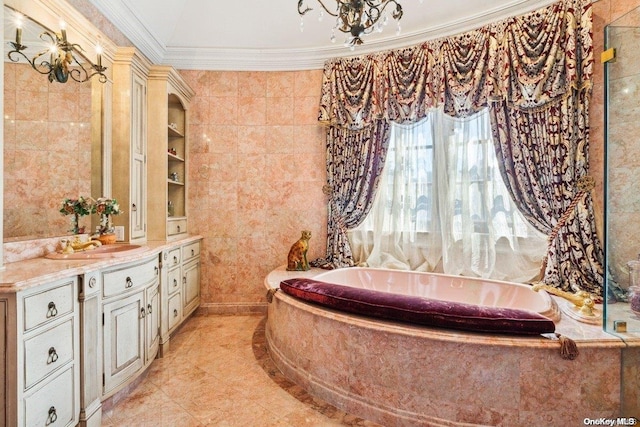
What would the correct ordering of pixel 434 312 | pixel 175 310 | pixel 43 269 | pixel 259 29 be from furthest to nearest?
1. pixel 259 29
2. pixel 175 310
3. pixel 434 312
4. pixel 43 269

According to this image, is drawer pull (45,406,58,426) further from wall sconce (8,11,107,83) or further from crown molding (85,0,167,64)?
crown molding (85,0,167,64)

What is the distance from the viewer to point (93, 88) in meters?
2.36

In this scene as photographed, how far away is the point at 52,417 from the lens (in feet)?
4.73

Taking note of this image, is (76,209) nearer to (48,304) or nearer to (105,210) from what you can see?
(105,210)

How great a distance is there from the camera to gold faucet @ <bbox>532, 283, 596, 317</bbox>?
6.21ft

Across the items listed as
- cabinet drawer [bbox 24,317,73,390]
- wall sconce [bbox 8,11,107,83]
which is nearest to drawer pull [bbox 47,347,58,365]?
cabinet drawer [bbox 24,317,73,390]

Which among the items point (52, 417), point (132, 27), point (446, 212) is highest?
point (132, 27)

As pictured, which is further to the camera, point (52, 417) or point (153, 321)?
point (153, 321)

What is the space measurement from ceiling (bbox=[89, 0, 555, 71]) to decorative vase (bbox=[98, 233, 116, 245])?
180 cm

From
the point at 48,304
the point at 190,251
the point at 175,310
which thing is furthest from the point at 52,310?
the point at 190,251

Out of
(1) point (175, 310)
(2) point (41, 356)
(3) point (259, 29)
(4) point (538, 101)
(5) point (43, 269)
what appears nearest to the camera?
(2) point (41, 356)

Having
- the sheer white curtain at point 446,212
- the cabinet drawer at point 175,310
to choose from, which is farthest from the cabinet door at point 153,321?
the sheer white curtain at point 446,212

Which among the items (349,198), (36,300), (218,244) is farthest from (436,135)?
(36,300)

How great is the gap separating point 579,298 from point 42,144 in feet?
11.6
